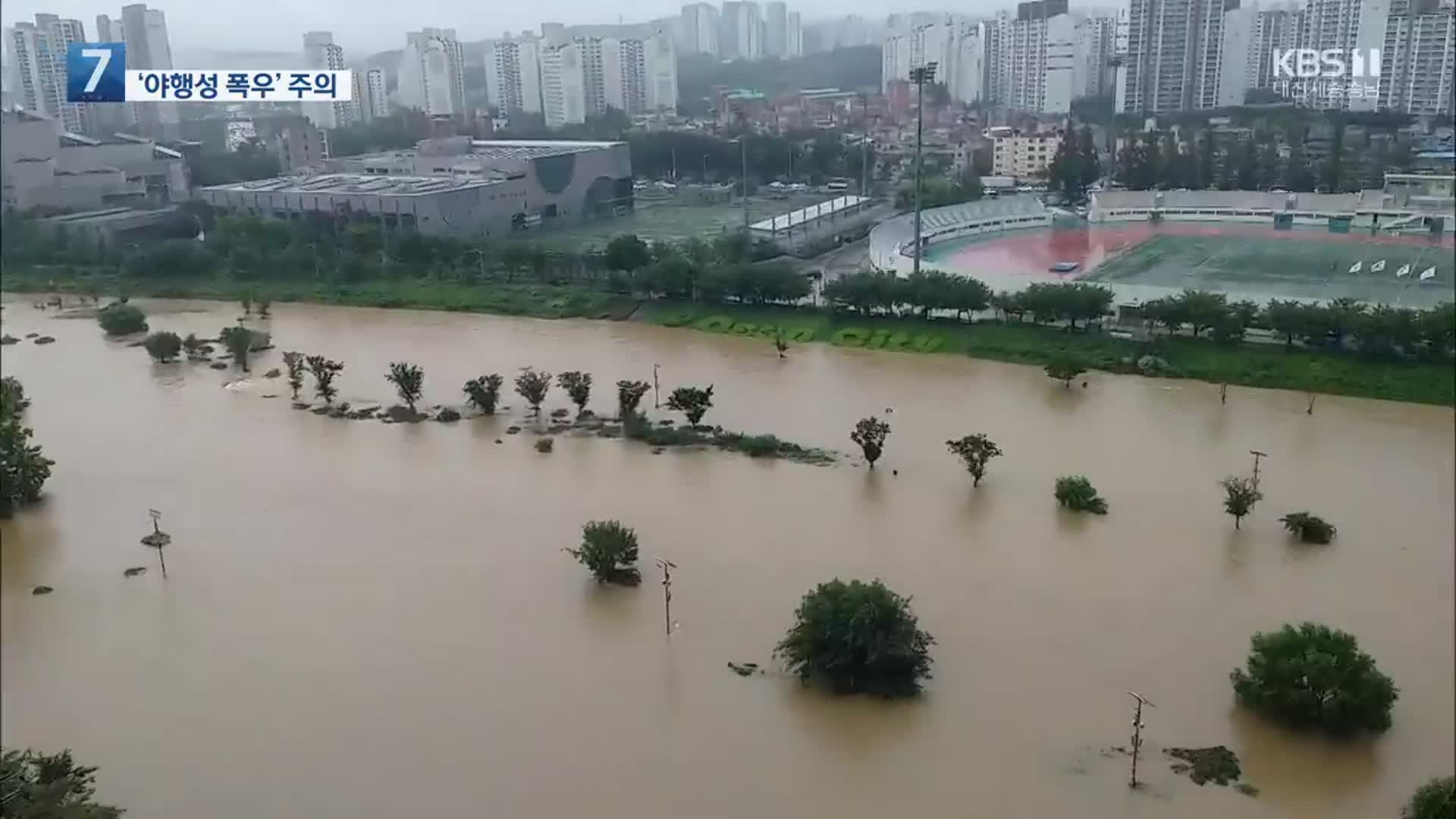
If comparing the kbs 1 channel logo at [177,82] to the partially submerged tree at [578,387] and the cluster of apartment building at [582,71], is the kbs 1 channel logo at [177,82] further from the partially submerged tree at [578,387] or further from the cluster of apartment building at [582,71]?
the cluster of apartment building at [582,71]

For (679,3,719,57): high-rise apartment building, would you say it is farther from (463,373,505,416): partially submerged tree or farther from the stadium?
(463,373,505,416): partially submerged tree

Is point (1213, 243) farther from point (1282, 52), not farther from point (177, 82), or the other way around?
point (177, 82)

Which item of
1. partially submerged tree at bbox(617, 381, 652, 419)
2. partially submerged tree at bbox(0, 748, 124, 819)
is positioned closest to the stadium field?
partially submerged tree at bbox(617, 381, 652, 419)

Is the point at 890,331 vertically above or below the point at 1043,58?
below

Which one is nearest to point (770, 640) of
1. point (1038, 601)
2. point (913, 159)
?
point (1038, 601)

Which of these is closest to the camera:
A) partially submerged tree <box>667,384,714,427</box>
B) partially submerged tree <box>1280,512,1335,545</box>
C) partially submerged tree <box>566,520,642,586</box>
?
partially submerged tree <box>566,520,642,586</box>

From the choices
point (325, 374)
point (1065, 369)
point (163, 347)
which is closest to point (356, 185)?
point (163, 347)

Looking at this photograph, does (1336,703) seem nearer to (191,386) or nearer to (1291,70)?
(191,386)
